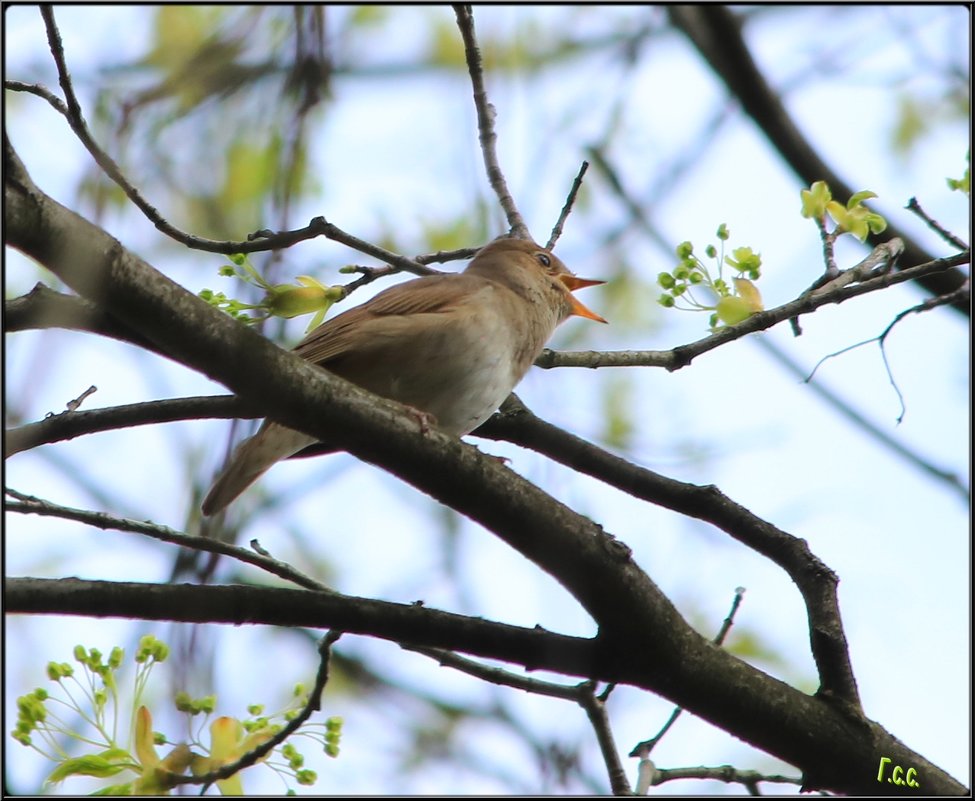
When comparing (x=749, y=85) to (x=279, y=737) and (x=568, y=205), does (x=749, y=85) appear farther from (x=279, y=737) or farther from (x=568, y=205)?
(x=279, y=737)

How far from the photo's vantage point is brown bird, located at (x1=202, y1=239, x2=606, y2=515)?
4.92 m

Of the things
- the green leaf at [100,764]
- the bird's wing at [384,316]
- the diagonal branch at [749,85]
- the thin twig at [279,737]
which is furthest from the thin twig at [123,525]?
the diagonal branch at [749,85]

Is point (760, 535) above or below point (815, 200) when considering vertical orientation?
below

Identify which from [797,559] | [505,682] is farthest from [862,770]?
[505,682]

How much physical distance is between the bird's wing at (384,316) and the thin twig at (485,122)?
0.42m

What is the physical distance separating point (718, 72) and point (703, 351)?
3439 millimetres

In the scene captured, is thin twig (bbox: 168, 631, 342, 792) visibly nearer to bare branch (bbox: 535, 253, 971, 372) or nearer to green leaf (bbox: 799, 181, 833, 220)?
bare branch (bbox: 535, 253, 971, 372)

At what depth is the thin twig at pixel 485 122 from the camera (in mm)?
4777

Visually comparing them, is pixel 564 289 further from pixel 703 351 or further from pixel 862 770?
pixel 862 770

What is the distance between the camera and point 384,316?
17.4 ft

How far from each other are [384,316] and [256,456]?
0.94m

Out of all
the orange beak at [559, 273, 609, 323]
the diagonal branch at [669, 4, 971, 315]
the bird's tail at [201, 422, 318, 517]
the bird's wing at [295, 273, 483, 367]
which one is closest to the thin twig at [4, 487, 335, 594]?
the bird's tail at [201, 422, 318, 517]

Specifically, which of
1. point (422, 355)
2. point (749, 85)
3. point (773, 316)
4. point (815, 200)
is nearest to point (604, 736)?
point (773, 316)

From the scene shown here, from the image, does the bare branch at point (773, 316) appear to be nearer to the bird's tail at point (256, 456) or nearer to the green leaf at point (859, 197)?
the green leaf at point (859, 197)
